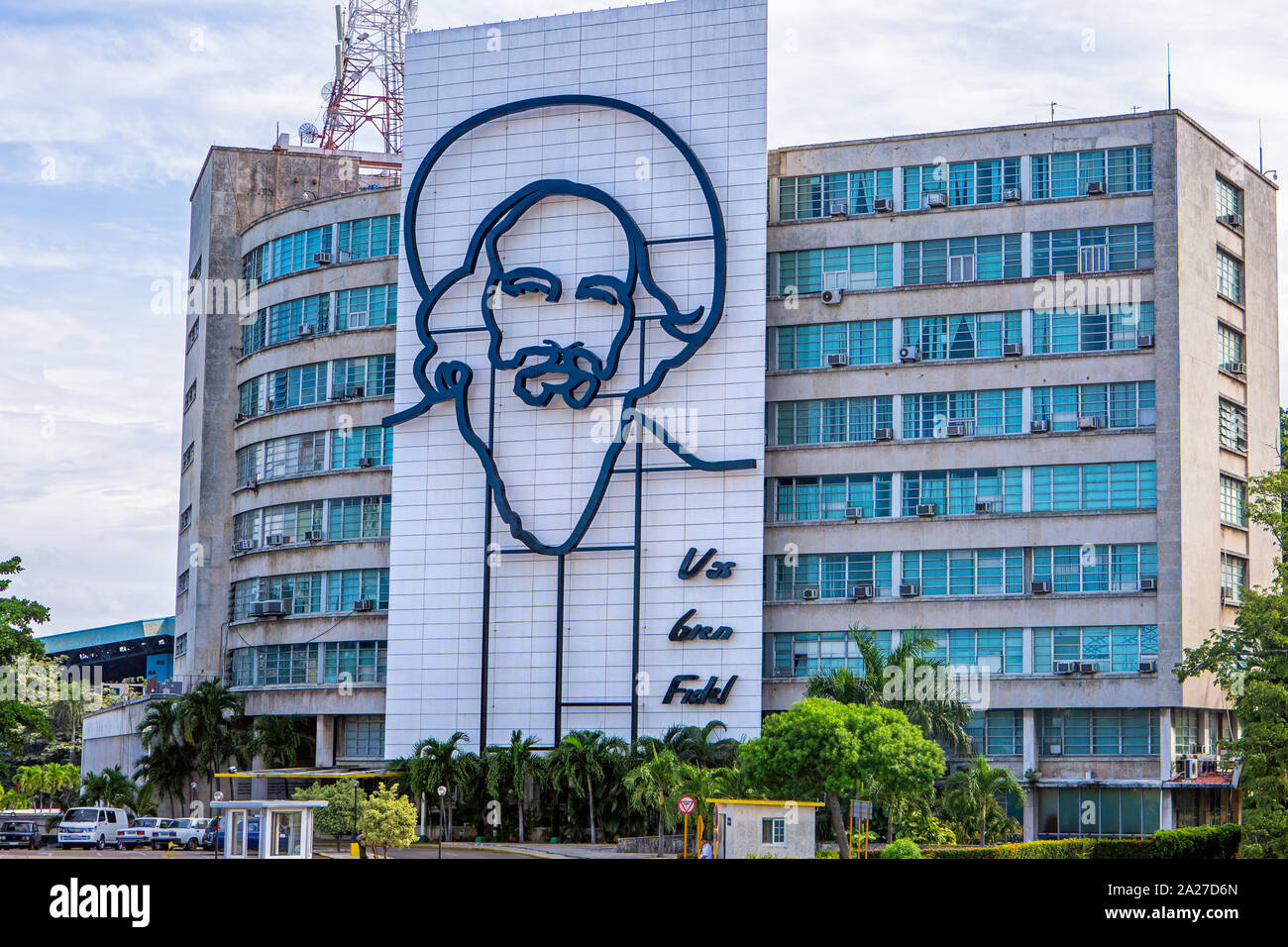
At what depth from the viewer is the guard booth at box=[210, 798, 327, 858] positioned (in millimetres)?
42500

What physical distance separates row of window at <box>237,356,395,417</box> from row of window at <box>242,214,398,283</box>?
4418 millimetres

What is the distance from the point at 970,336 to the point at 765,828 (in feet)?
77.8

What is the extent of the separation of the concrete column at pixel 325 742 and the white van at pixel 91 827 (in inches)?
363

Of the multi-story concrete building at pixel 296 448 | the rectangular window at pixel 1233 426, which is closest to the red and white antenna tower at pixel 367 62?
the multi-story concrete building at pixel 296 448

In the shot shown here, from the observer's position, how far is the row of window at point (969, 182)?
204 feet

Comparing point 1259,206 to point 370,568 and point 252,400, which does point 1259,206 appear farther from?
point 252,400

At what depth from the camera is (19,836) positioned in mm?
62781

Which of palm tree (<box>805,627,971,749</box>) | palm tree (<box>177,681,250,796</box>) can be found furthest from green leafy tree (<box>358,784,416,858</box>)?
palm tree (<box>177,681,250,796</box>)

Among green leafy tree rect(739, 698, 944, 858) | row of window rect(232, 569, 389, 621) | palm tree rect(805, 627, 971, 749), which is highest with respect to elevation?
row of window rect(232, 569, 389, 621)

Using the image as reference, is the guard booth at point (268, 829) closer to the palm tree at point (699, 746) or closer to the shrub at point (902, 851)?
the shrub at point (902, 851)

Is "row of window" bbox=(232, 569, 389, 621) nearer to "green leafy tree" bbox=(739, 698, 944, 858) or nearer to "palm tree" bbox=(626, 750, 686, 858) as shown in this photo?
"palm tree" bbox=(626, 750, 686, 858)

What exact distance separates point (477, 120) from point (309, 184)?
16567mm
